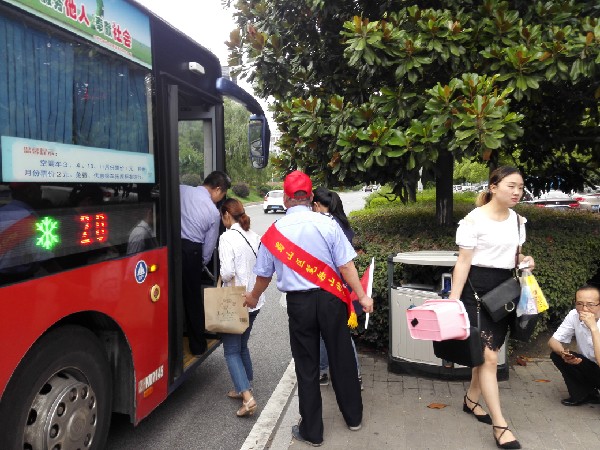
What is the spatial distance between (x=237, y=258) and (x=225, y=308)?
1.27 feet

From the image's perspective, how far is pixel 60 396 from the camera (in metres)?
2.82

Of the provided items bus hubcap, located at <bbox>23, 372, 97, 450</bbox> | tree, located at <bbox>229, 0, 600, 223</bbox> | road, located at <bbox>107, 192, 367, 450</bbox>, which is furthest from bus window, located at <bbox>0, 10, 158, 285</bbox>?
tree, located at <bbox>229, 0, 600, 223</bbox>

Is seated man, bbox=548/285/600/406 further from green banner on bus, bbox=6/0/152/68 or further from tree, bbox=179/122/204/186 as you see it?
green banner on bus, bbox=6/0/152/68

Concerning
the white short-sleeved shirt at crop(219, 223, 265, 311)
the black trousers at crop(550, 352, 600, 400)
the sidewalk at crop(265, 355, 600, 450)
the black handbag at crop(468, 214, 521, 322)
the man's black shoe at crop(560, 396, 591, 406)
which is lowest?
the sidewalk at crop(265, 355, 600, 450)

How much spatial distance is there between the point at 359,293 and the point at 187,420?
1.77 meters

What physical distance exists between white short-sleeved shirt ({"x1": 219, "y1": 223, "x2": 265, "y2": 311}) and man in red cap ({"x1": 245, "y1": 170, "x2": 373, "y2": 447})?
1.53 feet

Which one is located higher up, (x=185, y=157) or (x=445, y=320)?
(x=185, y=157)

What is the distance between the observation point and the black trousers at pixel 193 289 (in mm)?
4496

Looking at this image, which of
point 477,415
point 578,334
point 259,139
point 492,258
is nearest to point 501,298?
point 492,258

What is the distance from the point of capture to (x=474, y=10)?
543 cm

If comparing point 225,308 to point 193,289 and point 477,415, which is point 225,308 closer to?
point 193,289

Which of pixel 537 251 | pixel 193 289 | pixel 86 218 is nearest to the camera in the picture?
pixel 86 218

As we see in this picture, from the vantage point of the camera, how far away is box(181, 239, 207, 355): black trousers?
4.50 meters

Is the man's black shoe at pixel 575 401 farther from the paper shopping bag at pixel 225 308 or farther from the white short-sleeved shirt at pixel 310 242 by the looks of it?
the paper shopping bag at pixel 225 308
